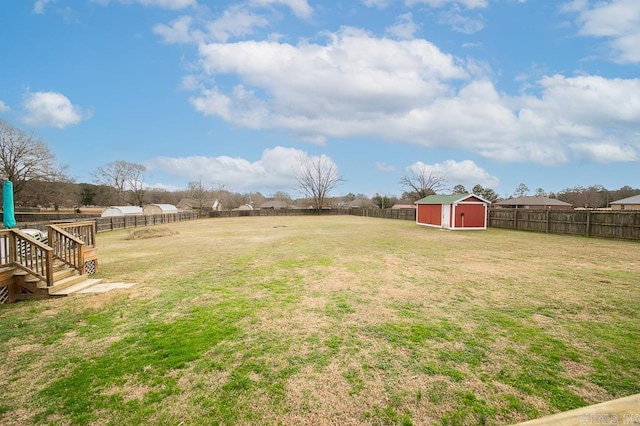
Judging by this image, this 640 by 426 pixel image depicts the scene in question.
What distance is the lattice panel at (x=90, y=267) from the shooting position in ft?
24.9

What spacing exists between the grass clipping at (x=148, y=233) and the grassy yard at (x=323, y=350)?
11.1m

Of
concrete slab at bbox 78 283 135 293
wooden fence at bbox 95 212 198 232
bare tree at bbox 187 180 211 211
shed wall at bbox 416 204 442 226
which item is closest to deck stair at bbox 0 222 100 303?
concrete slab at bbox 78 283 135 293

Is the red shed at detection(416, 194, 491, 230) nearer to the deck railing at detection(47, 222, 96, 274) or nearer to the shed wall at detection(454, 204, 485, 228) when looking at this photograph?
the shed wall at detection(454, 204, 485, 228)

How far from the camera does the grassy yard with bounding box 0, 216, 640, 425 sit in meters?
2.62

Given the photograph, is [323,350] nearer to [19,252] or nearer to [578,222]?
[19,252]

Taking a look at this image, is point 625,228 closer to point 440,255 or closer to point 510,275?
point 440,255

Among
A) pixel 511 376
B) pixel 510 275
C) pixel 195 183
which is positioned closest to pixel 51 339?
pixel 511 376

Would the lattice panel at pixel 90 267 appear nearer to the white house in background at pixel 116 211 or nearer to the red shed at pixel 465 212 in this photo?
the red shed at pixel 465 212

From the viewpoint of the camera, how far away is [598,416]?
1.32 meters

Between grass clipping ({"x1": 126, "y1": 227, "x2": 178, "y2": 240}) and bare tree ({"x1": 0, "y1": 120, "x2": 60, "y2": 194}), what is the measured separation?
25.2 meters

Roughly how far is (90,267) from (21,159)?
35456mm

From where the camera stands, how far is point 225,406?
8.63ft

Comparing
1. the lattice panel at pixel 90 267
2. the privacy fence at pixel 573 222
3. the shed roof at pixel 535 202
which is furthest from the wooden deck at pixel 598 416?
the shed roof at pixel 535 202

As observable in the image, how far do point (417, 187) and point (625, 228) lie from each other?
33.2 m
